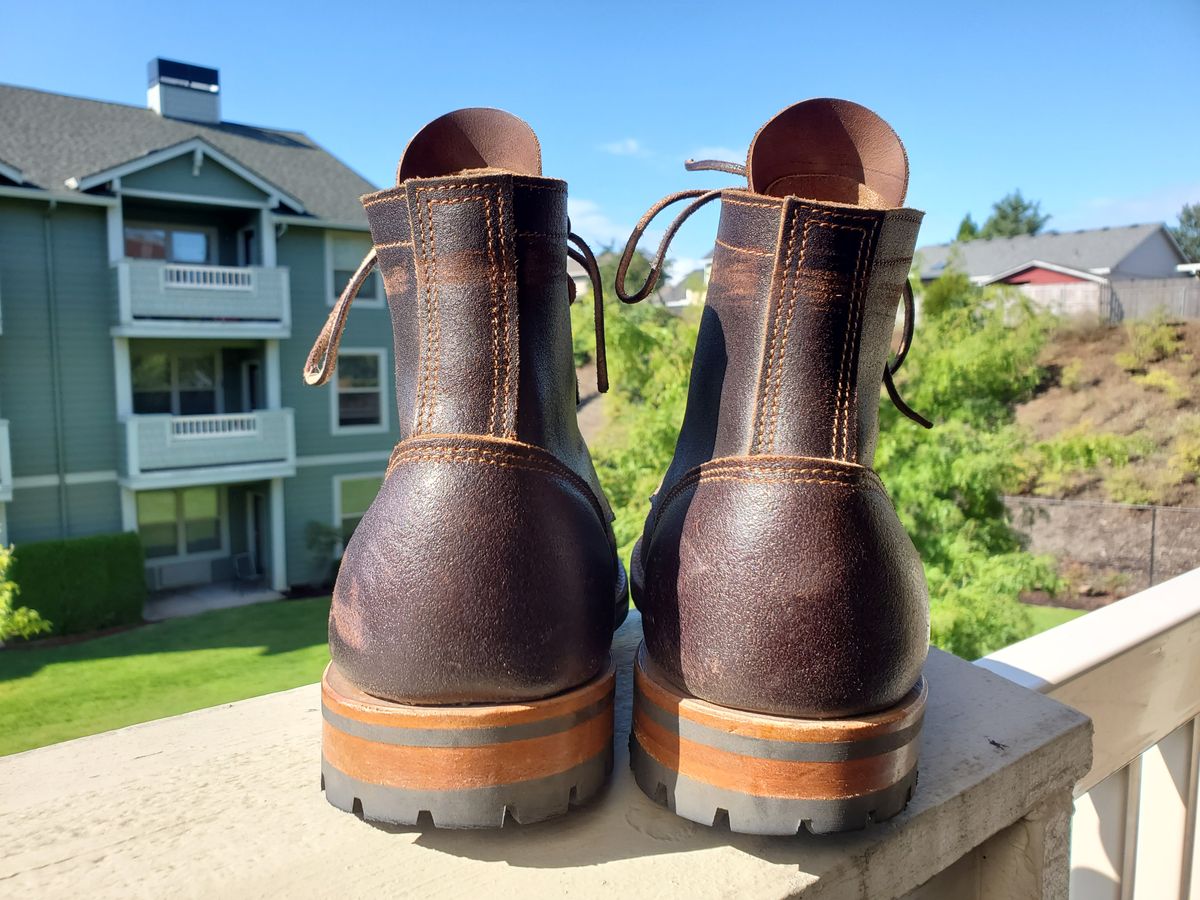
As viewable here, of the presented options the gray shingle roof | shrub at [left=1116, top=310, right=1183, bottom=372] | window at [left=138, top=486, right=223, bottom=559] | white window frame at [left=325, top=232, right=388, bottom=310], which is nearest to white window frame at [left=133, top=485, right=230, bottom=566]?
window at [left=138, top=486, right=223, bottom=559]

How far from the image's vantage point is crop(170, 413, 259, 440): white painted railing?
35.7 feet

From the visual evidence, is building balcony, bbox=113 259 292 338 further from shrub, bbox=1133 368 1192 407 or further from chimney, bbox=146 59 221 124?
shrub, bbox=1133 368 1192 407

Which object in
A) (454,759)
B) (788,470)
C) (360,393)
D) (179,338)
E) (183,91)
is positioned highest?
(183,91)

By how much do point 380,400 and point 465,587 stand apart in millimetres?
12529

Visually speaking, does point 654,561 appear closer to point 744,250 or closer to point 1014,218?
point 744,250

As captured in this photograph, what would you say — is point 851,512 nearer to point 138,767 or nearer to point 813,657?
point 813,657

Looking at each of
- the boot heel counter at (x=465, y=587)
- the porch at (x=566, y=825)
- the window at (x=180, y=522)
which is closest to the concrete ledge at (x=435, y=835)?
the porch at (x=566, y=825)

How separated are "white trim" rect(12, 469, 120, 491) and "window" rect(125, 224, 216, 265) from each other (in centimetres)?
278

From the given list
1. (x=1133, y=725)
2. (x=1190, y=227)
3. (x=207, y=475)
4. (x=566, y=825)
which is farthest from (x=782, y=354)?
(x=1190, y=227)

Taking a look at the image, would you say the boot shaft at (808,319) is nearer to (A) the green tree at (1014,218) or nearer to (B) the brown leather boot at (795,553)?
(B) the brown leather boot at (795,553)

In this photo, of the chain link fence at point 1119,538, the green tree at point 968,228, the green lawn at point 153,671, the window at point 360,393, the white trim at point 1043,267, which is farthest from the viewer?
the green tree at point 968,228

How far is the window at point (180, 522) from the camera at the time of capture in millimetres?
11625

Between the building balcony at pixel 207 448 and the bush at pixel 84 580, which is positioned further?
the building balcony at pixel 207 448

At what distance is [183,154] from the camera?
10.5 meters
